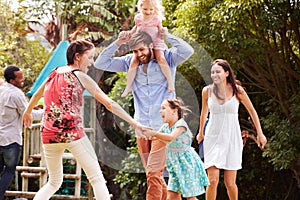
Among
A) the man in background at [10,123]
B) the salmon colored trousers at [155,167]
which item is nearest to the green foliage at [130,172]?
the man in background at [10,123]

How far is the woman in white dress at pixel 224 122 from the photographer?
227 inches

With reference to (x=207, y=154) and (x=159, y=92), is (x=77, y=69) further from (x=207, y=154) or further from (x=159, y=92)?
(x=207, y=154)

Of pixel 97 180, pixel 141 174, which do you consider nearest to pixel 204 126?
pixel 97 180

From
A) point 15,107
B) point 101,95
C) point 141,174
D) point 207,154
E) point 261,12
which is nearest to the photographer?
point 101,95

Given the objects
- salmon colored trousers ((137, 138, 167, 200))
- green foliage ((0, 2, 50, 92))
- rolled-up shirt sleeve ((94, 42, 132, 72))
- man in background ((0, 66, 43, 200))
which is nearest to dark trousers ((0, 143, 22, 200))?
man in background ((0, 66, 43, 200))

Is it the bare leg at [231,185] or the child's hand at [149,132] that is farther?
the bare leg at [231,185]

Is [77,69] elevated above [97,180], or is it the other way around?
[77,69]

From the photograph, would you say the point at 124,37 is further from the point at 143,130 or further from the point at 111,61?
the point at 143,130

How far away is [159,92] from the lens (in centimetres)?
516

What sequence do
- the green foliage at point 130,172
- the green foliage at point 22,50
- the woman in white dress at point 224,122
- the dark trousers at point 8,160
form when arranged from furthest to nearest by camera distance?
the green foliage at point 22,50 → the green foliage at point 130,172 → the dark trousers at point 8,160 → the woman in white dress at point 224,122

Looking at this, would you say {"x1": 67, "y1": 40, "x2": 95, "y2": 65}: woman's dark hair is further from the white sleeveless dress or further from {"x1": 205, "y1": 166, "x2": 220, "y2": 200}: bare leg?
{"x1": 205, "y1": 166, "x2": 220, "y2": 200}: bare leg

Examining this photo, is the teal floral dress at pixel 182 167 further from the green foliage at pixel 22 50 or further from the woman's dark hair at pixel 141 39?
the green foliage at pixel 22 50

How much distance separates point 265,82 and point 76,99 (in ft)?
17.0

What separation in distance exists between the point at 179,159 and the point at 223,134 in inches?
29.5
